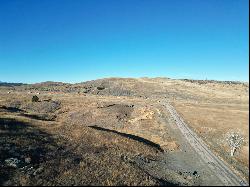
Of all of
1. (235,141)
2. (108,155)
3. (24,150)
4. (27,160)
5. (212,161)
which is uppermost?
(24,150)

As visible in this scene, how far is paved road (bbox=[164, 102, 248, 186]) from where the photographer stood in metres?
33.2

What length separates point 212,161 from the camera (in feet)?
144

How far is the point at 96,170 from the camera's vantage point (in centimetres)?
3341

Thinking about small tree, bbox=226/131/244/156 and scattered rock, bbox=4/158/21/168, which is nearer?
scattered rock, bbox=4/158/21/168

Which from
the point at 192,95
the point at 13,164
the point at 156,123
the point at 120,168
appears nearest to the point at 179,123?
the point at 156,123

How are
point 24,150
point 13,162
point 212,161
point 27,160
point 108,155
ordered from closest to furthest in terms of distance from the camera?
point 13,162, point 27,160, point 24,150, point 108,155, point 212,161

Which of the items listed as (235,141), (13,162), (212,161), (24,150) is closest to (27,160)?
(13,162)

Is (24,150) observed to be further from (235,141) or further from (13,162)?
(235,141)

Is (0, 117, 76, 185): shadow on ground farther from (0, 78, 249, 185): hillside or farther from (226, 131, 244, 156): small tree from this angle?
(226, 131, 244, 156): small tree

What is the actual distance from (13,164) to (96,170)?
8277mm

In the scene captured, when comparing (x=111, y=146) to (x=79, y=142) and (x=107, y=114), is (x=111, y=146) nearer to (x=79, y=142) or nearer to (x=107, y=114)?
(x=79, y=142)

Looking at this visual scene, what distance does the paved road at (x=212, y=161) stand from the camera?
3316 centimetres

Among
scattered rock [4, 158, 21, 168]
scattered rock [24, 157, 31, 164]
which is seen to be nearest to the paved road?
scattered rock [24, 157, 31, 164]

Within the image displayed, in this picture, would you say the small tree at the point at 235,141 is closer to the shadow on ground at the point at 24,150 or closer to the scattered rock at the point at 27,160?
the shadow on ground at the point at 24,150
